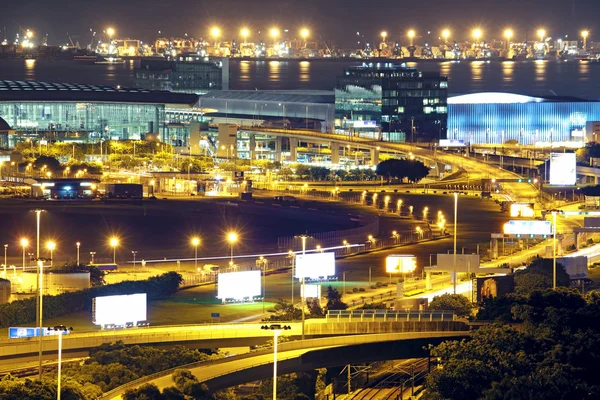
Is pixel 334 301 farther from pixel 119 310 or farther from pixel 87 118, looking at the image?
pixel 87 118

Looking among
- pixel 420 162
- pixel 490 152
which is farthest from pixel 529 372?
pixel 490 152

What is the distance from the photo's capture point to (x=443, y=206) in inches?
2325

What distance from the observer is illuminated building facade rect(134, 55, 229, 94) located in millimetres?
118750

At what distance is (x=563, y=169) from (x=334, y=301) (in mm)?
30154

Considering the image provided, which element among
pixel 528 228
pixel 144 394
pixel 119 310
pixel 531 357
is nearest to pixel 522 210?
pixel 528 228

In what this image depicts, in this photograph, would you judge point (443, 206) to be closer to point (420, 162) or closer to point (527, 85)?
point (420, 162)

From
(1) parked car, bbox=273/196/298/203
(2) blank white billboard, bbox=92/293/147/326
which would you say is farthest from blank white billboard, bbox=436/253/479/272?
(1) parked car, bbox=273/196/298/203

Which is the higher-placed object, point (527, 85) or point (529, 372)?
point (527, 85)

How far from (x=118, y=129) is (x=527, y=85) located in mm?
92358

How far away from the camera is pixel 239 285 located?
3278 centimetres

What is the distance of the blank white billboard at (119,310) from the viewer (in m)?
27.9

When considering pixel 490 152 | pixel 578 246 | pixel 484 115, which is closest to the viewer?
pixel 578 246

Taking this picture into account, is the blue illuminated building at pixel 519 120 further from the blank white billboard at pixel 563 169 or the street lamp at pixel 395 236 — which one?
the street lamp at pixel 395 236

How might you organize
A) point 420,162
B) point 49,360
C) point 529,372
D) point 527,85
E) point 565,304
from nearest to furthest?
1. point 529,372
2. point 49,360
3. point 565,304
4. point 420,162
5. point 527,85
